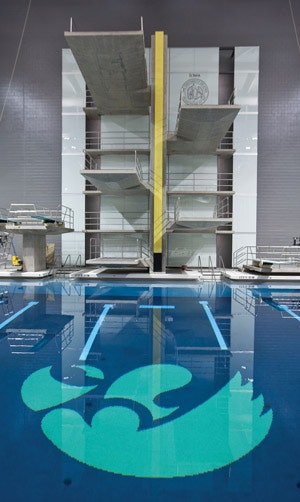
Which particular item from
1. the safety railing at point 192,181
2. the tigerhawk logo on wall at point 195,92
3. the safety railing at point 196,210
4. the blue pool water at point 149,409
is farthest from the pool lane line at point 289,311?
the tigerhawk logo on wall at point 195,92

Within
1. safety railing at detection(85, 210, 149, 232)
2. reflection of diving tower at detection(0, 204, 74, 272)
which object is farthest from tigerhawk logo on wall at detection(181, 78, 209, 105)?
reflection of diving tower at detection(0, 204, 74, 272)

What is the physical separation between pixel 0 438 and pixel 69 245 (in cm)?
866

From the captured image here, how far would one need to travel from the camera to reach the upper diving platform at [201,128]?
271 inches

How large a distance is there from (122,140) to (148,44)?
3235 millimetres

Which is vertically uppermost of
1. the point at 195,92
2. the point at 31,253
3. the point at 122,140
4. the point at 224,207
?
the point at 195,92

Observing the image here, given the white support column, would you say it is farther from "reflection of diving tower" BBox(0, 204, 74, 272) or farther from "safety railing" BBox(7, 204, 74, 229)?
"safety railing" BBox(7, 204, 74, 229)

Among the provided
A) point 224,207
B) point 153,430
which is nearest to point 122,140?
point 224,207

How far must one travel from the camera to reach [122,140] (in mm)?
9711

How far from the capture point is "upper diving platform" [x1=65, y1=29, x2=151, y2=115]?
664 cm

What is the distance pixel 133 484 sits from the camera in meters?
1.34

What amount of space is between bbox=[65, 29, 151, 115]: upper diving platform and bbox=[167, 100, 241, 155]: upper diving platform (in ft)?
5.13

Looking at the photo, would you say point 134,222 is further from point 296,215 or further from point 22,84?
point 22,84

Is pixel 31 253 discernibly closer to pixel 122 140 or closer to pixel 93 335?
pixel 122 140

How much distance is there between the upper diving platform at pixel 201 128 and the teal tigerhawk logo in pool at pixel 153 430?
6347mm
